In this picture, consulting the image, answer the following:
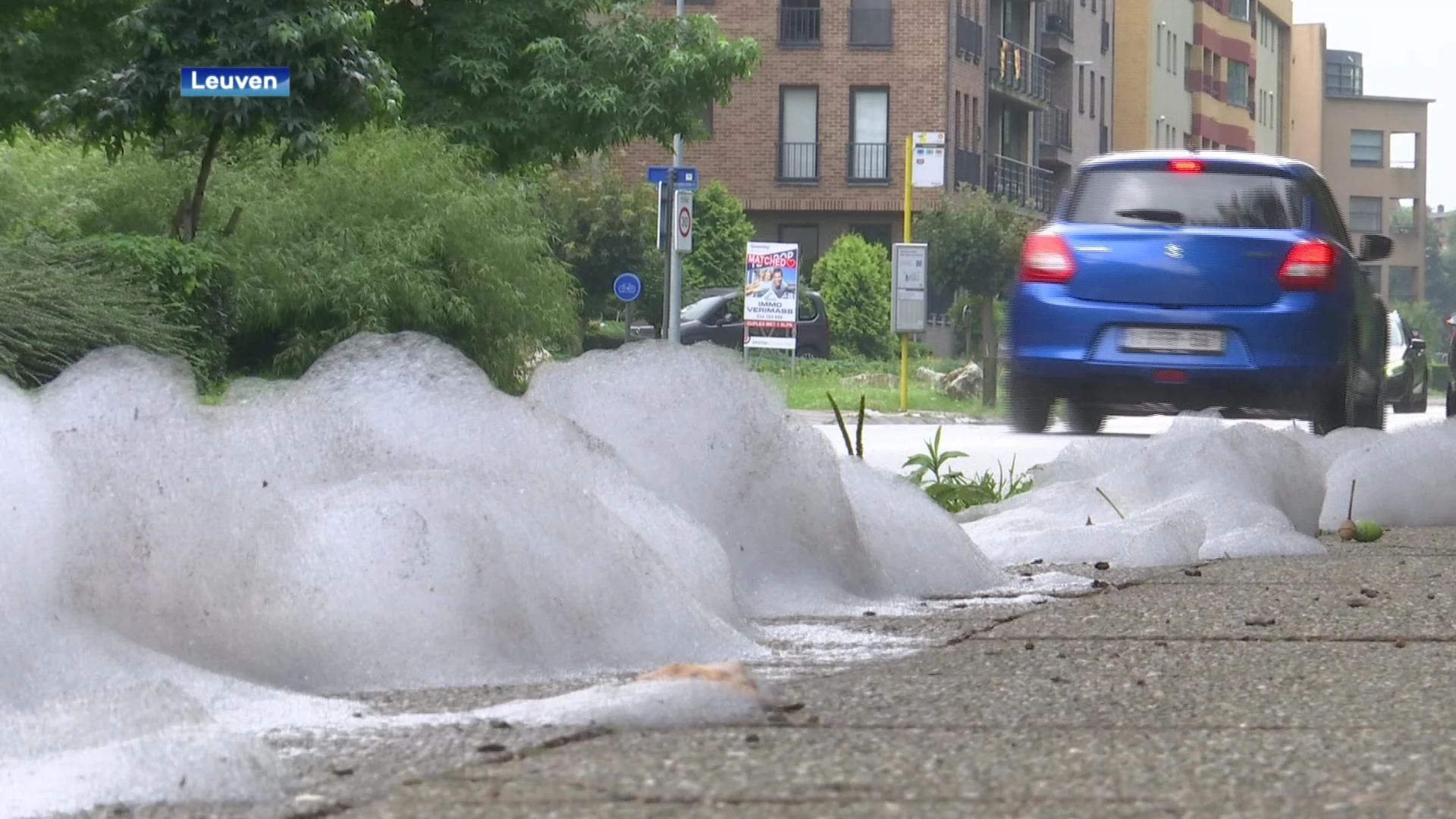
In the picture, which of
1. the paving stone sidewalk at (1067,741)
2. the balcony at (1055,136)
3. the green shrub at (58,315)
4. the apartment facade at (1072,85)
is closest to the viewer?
→ the paving stone sidewalk at (1067,741)

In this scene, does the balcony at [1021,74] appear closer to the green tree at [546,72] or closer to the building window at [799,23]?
the building window at [799,23]

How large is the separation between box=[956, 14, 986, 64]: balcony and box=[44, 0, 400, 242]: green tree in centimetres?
3997

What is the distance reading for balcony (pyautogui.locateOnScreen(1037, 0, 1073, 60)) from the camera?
68.6 metres

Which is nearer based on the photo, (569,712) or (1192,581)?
(569,712)

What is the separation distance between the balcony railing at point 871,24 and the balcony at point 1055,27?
44.8 ft

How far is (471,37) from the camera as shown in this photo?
89.2 ft

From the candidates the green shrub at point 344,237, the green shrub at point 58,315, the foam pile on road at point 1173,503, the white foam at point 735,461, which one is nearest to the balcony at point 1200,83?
the green shrub at point 344,237

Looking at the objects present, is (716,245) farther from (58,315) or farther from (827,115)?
(58,315)

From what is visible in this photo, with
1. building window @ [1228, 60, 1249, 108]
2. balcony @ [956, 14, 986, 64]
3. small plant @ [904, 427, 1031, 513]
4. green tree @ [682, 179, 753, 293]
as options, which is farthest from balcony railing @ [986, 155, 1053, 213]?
small plant @ [904, 427, 1031, 513]

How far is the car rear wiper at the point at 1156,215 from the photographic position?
11.2 meters

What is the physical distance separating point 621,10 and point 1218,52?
67.6 meters

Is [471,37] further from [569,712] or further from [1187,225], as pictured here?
[569,712]

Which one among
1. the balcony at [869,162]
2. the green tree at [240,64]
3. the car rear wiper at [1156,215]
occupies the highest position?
the balcony at [869,162]

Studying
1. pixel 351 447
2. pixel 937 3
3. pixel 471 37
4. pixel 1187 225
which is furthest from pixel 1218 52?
pixel 351 447
